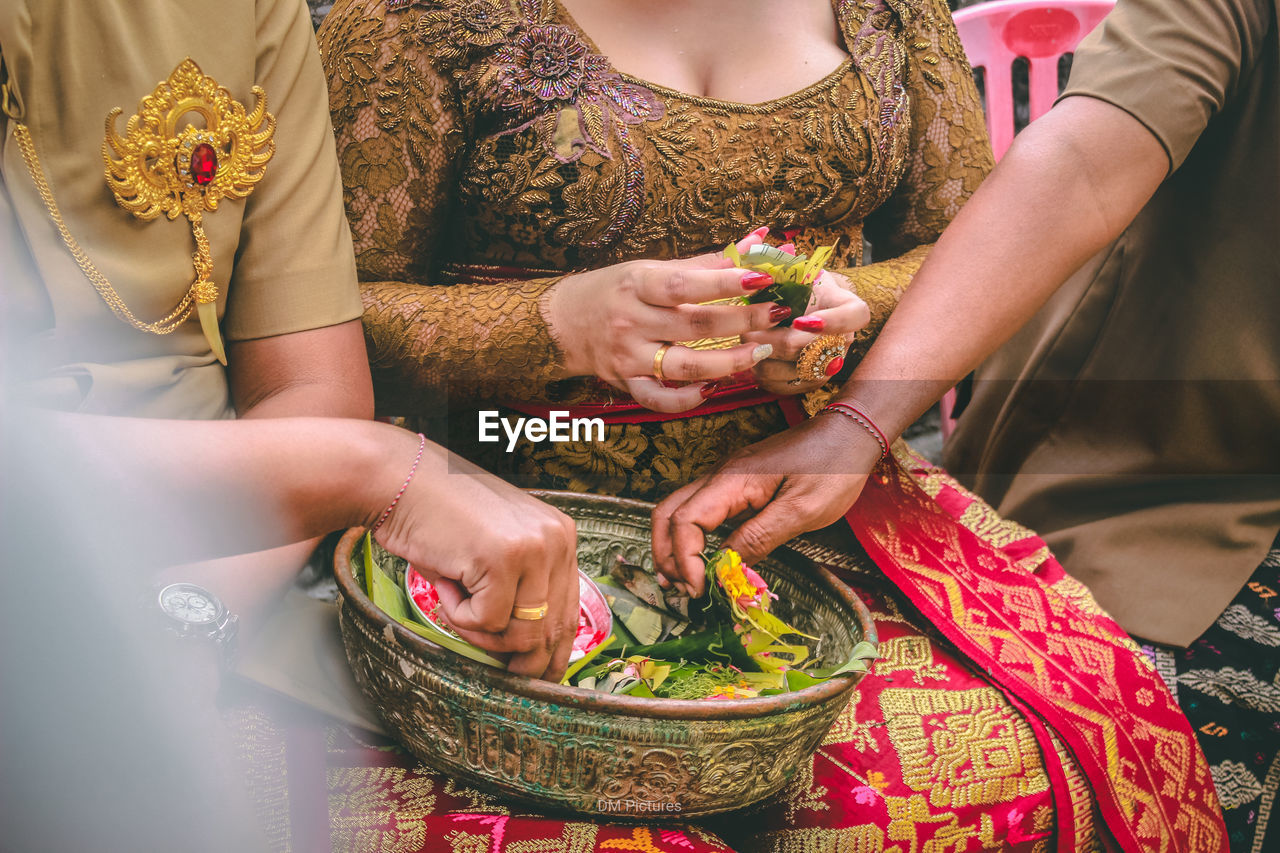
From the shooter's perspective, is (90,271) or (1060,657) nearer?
(90,271)

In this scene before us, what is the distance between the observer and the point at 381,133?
1.05 meters

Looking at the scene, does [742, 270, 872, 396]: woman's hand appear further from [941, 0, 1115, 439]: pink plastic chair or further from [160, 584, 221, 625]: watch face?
[941, 0, 1115, 439]: pink plastic chair

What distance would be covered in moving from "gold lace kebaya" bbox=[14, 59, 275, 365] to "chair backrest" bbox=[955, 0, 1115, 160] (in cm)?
134

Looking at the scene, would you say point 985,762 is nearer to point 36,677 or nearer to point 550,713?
point 550,713

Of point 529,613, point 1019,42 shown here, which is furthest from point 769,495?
point 1019,42

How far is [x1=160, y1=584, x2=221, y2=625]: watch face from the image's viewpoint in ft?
1.74

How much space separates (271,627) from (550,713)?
0.32 metres

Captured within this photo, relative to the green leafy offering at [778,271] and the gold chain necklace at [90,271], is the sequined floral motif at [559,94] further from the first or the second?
the gold chain necklace at [90,271]

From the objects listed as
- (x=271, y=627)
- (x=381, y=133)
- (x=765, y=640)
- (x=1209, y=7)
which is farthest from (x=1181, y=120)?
(x=271, y=627)

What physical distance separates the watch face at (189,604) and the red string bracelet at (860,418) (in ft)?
2.17

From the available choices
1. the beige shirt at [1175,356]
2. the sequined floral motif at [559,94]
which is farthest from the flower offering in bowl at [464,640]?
the beige shirt at [1175,356]
